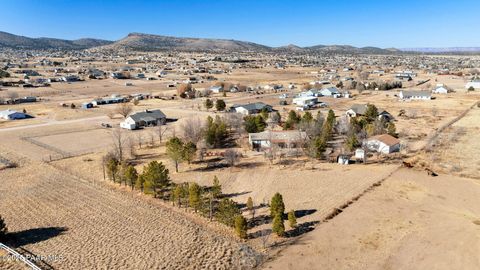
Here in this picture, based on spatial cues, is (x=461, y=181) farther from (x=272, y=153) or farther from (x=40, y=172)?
(x=40, y=172)

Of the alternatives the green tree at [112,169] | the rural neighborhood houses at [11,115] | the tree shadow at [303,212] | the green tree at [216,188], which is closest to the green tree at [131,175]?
the green tree at [112,169]

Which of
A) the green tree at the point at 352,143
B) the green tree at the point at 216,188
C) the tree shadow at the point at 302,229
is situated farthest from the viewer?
the green tree at the point at 352,143

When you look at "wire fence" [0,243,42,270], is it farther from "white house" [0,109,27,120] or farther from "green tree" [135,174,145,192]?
"white house" [0,109,27,120]

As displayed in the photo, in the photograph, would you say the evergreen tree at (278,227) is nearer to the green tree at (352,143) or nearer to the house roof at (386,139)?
the green tree at (352,143)

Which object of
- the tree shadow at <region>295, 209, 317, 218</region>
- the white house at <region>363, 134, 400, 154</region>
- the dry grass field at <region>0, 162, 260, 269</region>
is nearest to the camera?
the dry grass field at <region>0, 162, 260, 269</region>

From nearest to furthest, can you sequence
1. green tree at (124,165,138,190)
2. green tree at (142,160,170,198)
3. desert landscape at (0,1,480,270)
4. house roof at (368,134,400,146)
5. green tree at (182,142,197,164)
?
1. desert landscape at (0,1,480,270)
2. green tree at (142,160,170,198)
3. green tree at (124,165,138,190)
4. green tree at (182,142,197,164)
5. house roof at (368,134,400,146)

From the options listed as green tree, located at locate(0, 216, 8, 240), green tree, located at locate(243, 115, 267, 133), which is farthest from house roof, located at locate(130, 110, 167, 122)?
green tree, located at locate(0, 216, 8, 240)
